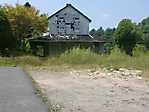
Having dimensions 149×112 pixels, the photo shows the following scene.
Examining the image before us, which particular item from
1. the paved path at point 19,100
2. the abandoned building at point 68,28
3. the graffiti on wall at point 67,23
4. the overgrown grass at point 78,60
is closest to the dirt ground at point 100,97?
the paved path at point 19,100

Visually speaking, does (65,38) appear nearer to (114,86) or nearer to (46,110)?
(114,86)

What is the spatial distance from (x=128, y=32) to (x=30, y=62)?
2182 cm

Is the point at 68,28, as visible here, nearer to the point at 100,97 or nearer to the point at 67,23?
the point at 67,23

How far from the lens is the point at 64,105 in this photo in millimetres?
9422

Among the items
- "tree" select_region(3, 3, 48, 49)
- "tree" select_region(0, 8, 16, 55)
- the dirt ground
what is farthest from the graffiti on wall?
the dirt ground

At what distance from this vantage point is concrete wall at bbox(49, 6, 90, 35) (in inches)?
1806

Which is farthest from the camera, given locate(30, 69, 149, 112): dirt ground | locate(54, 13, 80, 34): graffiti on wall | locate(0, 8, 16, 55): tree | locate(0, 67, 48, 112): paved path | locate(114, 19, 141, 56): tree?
locate(114, 19, 141, 56): tree

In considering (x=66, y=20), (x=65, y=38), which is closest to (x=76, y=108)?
(x=65, y=38)

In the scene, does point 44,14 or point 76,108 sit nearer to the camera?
point 76,108

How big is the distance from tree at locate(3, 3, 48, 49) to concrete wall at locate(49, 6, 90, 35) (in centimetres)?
110

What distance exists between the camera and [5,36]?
36.8 meters

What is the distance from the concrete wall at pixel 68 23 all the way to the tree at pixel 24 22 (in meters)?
1.10

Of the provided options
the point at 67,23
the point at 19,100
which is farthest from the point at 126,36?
the point at 19,100

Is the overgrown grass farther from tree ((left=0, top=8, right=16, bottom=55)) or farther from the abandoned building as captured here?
the abandoned building
